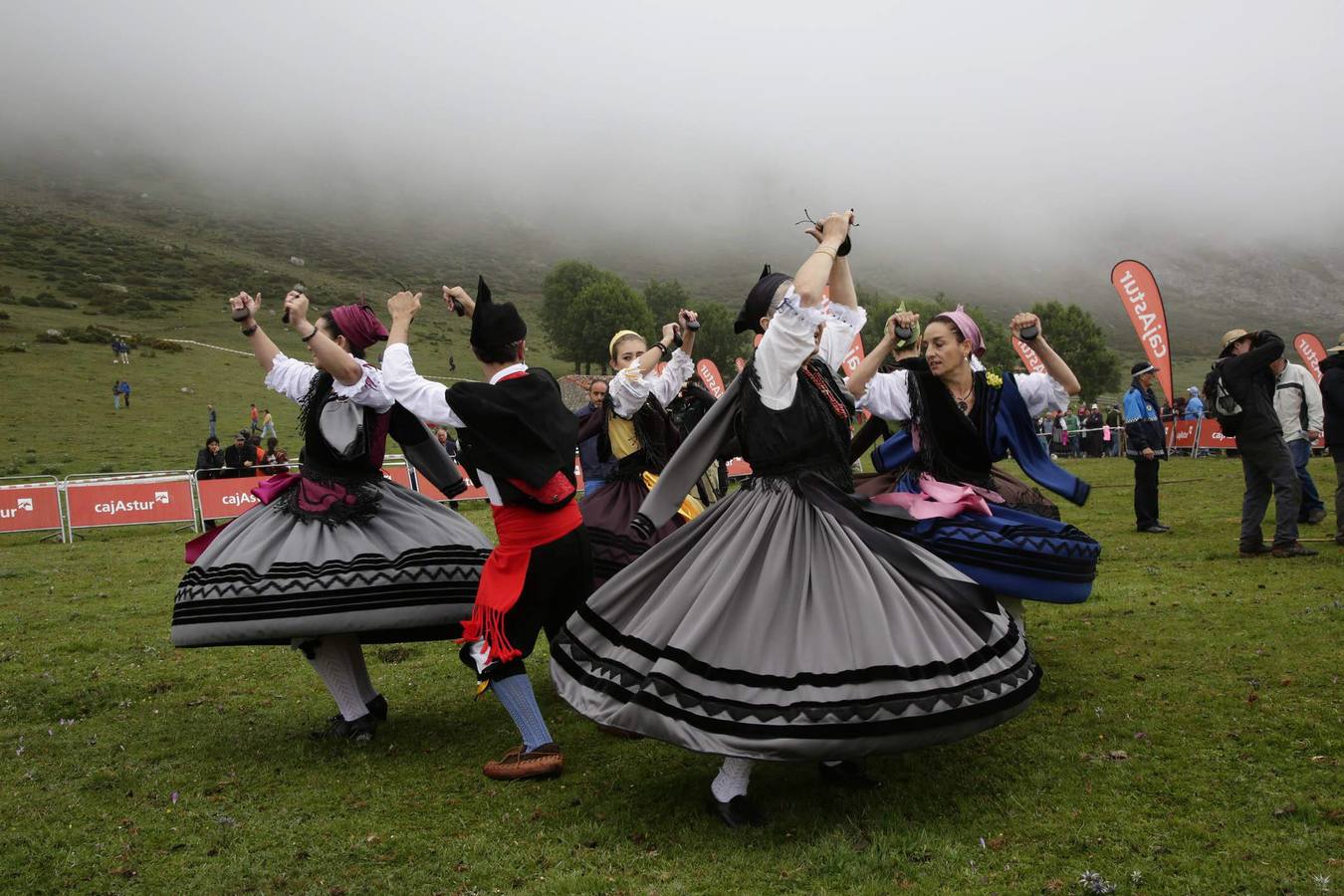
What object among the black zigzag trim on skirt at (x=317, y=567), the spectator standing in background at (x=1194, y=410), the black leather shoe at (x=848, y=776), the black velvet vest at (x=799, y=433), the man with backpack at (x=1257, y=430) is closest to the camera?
the black velvet vest at (x=799, y=433)

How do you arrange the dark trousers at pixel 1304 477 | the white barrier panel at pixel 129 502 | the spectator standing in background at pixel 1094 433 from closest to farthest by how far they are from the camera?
the dark trousers at pixel 1304 477
the white barrier panel at pixel 129 502
the spectator standing in background at pixel 1094 433

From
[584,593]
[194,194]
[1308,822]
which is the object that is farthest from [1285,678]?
[194,194]

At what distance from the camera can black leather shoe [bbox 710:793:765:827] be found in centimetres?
419

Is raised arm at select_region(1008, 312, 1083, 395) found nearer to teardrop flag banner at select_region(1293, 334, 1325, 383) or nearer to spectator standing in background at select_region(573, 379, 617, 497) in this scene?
spectator standing in background at select_region(573, 379, 617, 497)

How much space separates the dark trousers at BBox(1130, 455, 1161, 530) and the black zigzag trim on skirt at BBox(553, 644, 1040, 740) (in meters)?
10.2

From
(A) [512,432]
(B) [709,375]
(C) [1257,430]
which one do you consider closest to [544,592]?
(A) [512,432]

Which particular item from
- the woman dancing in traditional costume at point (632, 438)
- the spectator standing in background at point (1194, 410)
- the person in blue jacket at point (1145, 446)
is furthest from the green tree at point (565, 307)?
the woman dancing in traditional costume at point (632, 438)

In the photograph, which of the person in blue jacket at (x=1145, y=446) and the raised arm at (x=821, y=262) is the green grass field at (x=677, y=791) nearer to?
the raised arm at (x=821, y=262)

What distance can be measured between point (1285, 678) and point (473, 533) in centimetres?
498

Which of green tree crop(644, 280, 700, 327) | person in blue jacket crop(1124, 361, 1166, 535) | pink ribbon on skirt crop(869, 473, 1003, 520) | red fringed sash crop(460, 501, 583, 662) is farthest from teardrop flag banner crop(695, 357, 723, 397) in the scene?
green tree crop(644, 280, 700, 327)

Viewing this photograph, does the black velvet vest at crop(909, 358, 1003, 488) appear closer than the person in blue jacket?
Yes

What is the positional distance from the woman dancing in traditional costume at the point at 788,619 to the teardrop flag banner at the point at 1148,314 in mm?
12241

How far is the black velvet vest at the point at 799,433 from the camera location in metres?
4.52

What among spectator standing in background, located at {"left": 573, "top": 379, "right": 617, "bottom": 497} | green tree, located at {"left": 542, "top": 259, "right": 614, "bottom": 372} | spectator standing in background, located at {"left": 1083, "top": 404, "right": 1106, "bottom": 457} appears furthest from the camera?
green tree, located at {"left": 542, "top": 259, "right": 614, "bottom": 372}
